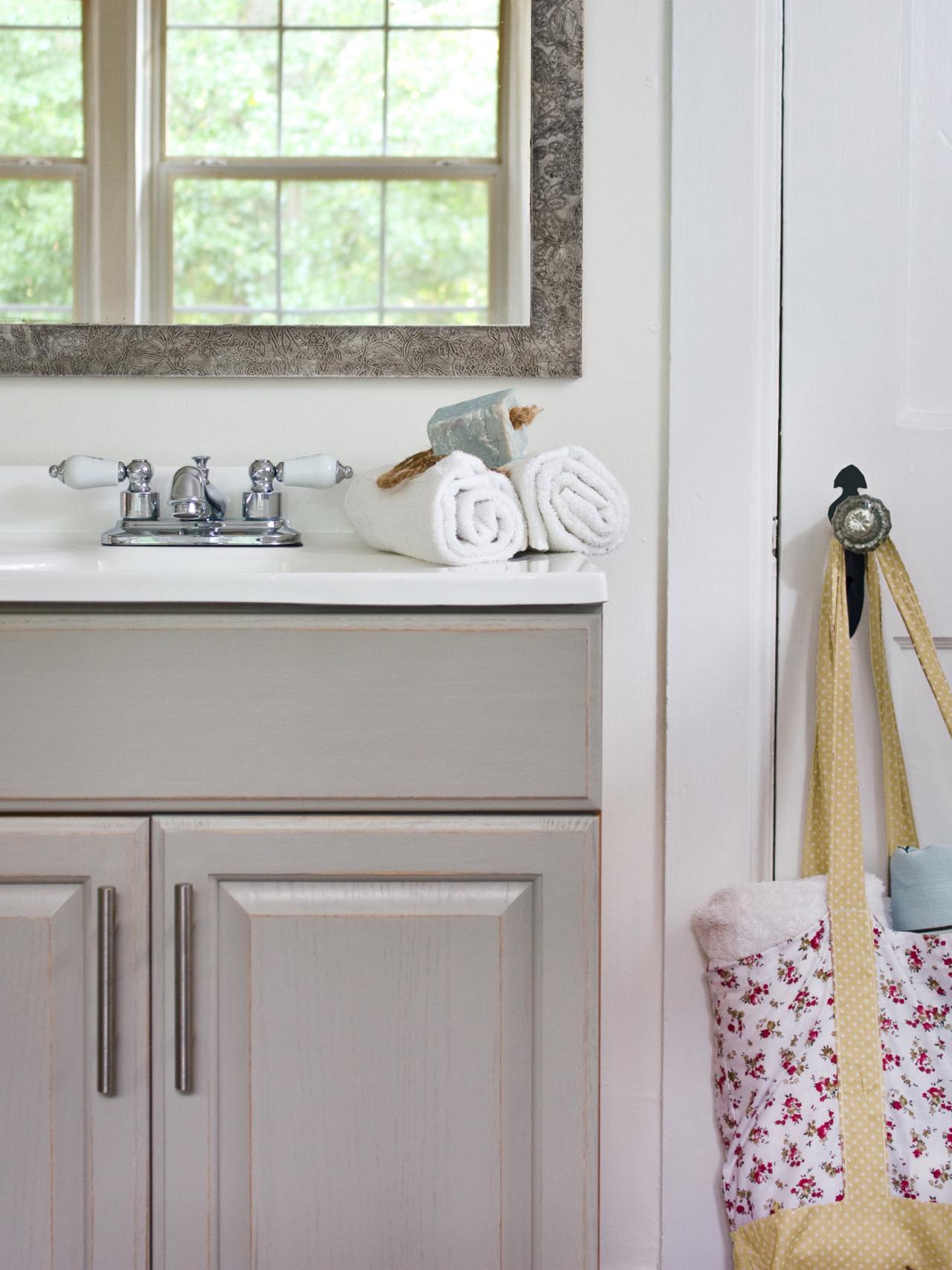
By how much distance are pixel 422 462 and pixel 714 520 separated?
39 centimetres

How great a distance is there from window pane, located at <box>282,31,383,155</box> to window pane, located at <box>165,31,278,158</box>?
2cm

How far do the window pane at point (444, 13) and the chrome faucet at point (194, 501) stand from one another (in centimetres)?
52

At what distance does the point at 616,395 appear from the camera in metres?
1.19

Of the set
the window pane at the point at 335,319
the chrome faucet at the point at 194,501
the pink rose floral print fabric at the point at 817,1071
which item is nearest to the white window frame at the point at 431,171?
the window pane at the point at 335,319

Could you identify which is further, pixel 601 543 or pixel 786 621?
pixel 786 621

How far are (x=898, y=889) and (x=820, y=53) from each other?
938 millimetres

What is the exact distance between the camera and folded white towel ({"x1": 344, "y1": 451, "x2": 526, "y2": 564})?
0.86m

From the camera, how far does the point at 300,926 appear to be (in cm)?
76

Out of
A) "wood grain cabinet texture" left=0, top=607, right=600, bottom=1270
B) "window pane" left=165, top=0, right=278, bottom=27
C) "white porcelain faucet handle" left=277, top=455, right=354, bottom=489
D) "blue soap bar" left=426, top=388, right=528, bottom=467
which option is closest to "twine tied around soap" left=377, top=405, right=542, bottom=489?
"blue soap bar" left=426, top=388, right=528, bottom=467

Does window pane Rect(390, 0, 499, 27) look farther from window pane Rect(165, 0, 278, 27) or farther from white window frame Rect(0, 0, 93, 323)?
white window frame Rect(0, 0, 93, 323)

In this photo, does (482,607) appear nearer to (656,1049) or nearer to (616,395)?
(616,395)

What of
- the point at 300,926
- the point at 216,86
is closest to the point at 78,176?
the point at 216,86

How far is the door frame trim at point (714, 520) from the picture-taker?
45.4 inches

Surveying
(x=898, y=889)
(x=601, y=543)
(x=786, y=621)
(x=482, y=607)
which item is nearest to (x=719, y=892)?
(x=898, y=889)
